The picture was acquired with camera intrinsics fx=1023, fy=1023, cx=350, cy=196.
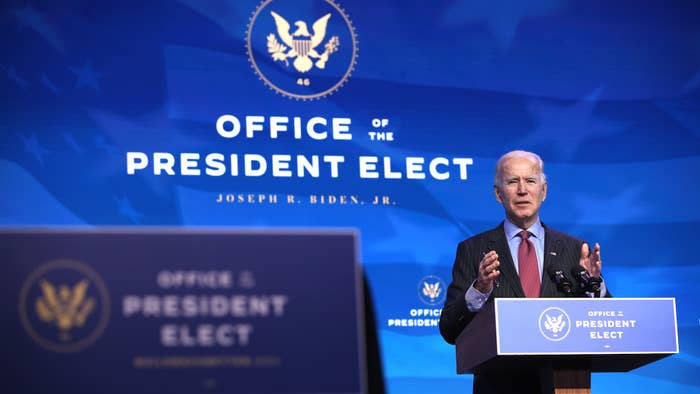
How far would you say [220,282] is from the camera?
1.41 m

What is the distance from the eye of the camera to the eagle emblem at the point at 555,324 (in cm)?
309

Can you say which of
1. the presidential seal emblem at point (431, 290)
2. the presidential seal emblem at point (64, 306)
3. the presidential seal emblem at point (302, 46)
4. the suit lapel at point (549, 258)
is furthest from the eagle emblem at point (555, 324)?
the presidential seal emblem at point (302, 46)

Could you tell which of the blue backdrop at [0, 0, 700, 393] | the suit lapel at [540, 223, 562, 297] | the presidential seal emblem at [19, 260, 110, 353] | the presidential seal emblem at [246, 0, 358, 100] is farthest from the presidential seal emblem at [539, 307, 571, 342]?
the presidential seal emblem at [246, 0, 358, 100]

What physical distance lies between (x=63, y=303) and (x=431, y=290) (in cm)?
427

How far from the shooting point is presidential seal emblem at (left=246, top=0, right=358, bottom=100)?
5.58 metres

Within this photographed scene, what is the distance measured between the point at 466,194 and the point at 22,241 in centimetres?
447

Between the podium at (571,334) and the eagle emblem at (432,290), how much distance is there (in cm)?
221

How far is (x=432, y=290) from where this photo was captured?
555 centimetres

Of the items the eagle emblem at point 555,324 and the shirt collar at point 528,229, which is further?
the shirt collar at point 528,229

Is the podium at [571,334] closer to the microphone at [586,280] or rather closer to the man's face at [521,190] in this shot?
the microphone at [586,280]

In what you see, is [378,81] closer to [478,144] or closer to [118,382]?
[478,144]

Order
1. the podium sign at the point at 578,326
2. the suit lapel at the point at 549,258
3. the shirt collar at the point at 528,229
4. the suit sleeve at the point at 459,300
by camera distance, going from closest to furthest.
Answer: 1. the podium sign at the point at 578,326
2. the suit sleeve at the point at 459,300
3. the suit lapel at the point at 549,258
4. the shirt collar at the point at 528,229

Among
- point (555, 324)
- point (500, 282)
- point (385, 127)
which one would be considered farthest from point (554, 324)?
point (385, 127)

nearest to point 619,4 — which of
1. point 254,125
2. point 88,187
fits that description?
point 254,125
